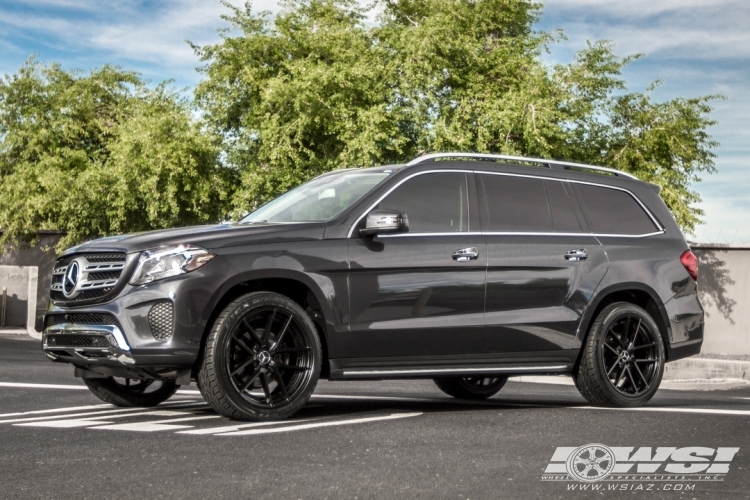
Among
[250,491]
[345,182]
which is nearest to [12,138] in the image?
[345,182]

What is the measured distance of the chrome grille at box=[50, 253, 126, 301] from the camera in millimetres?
7349

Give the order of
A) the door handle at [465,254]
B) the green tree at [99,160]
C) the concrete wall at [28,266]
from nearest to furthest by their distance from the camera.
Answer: the door handle at [465,254] → the green tree at [99,160] → the concrete wall at [28,266]

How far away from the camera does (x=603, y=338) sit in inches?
346

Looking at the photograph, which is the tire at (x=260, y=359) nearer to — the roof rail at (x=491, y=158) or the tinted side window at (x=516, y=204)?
the roof rail at (x=491, y=158)

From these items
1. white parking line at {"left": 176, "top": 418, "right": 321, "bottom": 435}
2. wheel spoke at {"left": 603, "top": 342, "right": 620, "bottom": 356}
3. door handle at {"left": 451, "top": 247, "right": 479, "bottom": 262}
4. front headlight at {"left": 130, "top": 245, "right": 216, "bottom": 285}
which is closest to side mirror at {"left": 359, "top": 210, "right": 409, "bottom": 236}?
door handle at {"left": 451, "top": 247, "right": 479, "bottom": 262}

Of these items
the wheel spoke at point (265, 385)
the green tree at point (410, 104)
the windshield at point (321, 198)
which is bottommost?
the wheel spoke at point (265, 385)

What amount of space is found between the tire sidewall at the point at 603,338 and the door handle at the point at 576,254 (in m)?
0.50

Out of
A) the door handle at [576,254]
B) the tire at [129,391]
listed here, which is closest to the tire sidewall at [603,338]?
the door handle at [576,254]

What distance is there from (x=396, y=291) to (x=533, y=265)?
4.07 ft

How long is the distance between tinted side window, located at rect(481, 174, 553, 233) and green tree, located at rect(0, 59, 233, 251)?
2074 centimetres

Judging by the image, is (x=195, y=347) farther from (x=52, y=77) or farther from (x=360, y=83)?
(x=52, y=77)

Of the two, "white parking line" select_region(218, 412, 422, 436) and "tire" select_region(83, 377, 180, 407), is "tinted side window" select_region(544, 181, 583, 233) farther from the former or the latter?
"tire" select_region(83, 377, 180, 407)

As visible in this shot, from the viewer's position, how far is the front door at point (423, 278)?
25.4 feet

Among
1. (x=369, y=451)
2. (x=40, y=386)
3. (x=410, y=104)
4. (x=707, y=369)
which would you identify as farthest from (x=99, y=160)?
(x=369, y=451)
